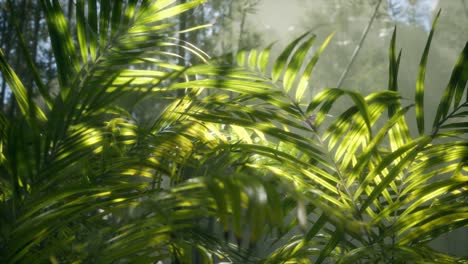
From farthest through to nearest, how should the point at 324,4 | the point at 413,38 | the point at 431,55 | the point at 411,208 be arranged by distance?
1. the point at 413,38
2. the point at 431,55
3. the point at 324,4
4. the point at 411,208

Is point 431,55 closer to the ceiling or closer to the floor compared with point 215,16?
closer to the floor

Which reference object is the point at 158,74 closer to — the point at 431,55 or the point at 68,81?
the point at 68,81

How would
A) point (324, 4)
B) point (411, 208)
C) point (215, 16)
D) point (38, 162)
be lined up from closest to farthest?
point (38, 162) < point (411, 208) < point (215, 16) < point (324, 4)

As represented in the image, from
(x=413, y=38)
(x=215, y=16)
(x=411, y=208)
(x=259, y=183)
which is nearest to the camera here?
(x=259, y=183)

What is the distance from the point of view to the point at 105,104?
26.8 inches

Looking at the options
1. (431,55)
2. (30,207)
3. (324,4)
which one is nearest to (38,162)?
(30,207)

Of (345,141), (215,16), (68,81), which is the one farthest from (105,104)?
(215,16)

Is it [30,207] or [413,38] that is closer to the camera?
[30,207]

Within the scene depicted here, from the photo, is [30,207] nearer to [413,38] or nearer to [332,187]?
[332,187]

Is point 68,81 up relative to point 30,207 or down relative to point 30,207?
up

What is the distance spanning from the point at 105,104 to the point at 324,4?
684 cm

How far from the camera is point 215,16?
4.05 m

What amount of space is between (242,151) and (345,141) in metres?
0.16

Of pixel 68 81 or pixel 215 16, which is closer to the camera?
pixel 68 81
